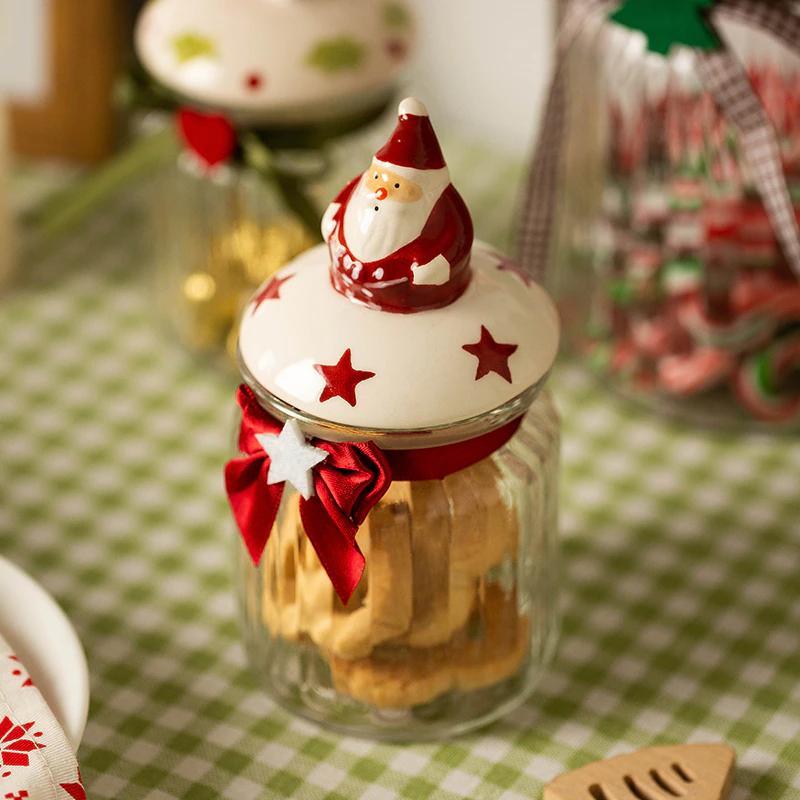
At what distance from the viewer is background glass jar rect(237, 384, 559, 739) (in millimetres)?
736

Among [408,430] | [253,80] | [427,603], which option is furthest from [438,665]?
[253,80]

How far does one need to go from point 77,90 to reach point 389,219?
0.69 m

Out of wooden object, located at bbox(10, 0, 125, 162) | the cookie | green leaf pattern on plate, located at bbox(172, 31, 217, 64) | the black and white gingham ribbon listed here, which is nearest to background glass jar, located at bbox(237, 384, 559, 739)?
the cookie

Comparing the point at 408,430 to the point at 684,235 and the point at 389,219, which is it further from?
the point at 684,235

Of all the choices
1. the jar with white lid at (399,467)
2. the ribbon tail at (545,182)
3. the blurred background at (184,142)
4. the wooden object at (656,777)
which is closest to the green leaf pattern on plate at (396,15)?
the blurred background at (184,142)

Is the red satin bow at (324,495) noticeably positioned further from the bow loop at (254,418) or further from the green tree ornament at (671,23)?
the green tree ornament at (671,23)

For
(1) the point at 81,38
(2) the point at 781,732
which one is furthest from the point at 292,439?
(1) the point at 81,38

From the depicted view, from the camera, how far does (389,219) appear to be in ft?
2.21

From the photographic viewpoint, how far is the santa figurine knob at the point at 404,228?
0.67 metres

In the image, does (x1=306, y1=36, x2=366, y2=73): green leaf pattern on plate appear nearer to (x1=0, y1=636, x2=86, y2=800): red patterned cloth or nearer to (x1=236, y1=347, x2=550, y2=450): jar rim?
(x1=236, y1=347, x2=550, y2=450): jar rim

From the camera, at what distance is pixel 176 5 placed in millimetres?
949

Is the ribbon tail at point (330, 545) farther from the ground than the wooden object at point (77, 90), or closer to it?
farther from the ground

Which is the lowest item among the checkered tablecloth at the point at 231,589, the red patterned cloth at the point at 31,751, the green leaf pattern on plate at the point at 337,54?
the checkered tablecloth at the point at 231,589

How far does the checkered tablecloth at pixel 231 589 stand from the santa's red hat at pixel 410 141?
32cm
